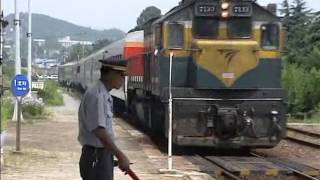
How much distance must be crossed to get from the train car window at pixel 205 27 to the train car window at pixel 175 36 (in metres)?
0.31

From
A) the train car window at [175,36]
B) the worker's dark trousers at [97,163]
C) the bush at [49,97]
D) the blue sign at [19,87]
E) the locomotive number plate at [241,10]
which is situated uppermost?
the locomotive number plate at [241,10]

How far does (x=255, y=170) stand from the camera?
11953 millimetres

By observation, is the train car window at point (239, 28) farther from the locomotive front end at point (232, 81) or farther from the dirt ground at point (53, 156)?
the dirt ground at point (53, 156)

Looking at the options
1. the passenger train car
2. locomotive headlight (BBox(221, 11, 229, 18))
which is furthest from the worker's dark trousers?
locomotive headlight (BBox(221, 11, 229, 18))

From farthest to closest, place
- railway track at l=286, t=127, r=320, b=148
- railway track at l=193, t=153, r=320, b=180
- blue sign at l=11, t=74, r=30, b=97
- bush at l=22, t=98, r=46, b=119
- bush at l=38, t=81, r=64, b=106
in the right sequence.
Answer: bush at l=38, t=81, r=64, b=106, bush at l=22, t=98, r=46, b=119, railway track at l=286, t=127, r=320, b=148, blue sign at l=11, t=74, r=30, b=97, railway track at l=193, t=153, r=320, b=180

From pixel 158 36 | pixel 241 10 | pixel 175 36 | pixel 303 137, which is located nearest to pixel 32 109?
pixel 303 137

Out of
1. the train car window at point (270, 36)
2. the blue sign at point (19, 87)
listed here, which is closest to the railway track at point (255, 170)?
the train car window at point (270, 36)

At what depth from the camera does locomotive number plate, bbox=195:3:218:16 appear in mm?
14969

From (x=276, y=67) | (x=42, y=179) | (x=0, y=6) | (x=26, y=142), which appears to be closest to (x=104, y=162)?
(x=0, y=6)

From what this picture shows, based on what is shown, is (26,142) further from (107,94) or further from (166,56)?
(107,94)

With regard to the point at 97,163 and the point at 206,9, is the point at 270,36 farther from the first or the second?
the point at 97,163

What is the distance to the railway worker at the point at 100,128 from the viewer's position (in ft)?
19.3

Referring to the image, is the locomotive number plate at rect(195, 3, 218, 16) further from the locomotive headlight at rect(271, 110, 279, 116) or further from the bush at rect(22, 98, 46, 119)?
the bush at rect(22, 98, 46, 119)

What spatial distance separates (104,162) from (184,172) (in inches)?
245
